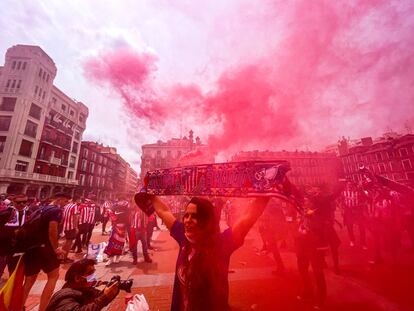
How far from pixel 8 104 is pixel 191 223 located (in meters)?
42.6

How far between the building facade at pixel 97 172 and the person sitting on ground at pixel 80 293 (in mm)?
40537

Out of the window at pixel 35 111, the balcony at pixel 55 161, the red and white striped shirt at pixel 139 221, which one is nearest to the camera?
the red and white striped shirt at pixel 139 221

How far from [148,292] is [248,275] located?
106 inches

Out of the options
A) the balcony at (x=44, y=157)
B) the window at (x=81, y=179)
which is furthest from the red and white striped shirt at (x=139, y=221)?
the window at (x=81, y=179)

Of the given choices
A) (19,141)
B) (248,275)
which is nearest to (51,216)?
(248,275)

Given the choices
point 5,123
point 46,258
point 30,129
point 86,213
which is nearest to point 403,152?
point 86,213

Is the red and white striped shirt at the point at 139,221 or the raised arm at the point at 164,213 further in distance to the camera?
the red and white striped shirt at the point at 139,221

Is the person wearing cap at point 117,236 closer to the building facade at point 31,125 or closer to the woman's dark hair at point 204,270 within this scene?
the woman's dark hair at point 204,270

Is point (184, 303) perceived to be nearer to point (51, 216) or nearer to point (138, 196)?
point (138, 196)

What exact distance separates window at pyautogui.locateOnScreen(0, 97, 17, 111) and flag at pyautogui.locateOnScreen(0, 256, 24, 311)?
38.8m

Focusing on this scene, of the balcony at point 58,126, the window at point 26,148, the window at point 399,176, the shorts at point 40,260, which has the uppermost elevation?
the balcony at point 58,126

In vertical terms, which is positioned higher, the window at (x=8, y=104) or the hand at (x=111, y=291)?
the window at (x=8, y=104)

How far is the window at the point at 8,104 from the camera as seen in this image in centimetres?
3000

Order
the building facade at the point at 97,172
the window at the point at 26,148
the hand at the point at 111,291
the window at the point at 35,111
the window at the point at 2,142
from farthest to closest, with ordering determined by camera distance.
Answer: the building facade at the point at 97,172, the window at the point at 35,111, the window at the point at 26,148, the window at the point at 2,142, the hand at the point at 111,291
